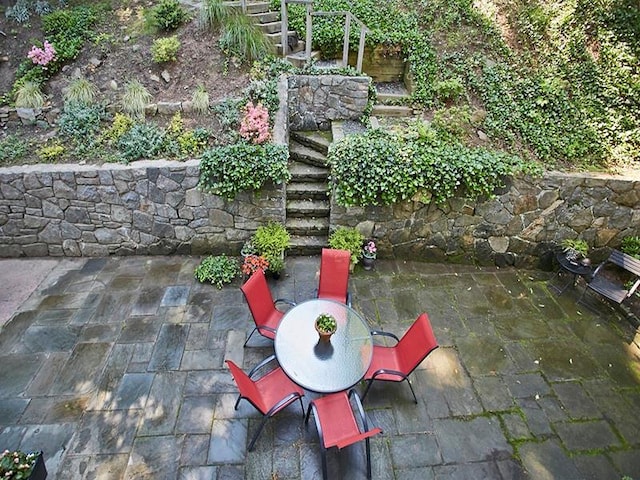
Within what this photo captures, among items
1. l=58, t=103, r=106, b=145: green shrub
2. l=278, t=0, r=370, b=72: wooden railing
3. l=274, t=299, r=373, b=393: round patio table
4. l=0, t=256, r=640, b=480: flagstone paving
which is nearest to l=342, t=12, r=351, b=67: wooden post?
l=278, t=0, r=370, b=72: wooden railing

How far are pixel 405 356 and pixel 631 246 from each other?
394 centimetres

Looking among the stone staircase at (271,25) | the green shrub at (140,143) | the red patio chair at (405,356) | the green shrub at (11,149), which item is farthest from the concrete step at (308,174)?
the green shrub at (11,149)

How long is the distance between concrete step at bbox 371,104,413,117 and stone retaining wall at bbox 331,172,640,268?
6.74 ft

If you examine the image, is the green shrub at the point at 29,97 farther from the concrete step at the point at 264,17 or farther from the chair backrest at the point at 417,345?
the chair backrest at the point at 417,345

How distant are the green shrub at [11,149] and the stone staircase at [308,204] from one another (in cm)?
345

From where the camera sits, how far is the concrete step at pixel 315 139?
584 centimetres

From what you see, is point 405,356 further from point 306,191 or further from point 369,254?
point 306,191

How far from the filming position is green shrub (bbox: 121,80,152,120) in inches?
210

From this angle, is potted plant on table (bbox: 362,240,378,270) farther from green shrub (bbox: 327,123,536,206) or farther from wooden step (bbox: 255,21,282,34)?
wooden step (bbox: 255,21,282,34)

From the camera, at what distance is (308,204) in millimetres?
5387

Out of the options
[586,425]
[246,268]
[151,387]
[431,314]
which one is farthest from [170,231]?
[586,425]

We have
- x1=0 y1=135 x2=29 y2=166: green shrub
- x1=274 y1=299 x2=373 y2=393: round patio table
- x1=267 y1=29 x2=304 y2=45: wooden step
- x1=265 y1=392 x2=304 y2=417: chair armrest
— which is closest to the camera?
x1=265 y1=392 x2=304 y2=417: chair armrest

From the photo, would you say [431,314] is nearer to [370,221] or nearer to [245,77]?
[370,221]

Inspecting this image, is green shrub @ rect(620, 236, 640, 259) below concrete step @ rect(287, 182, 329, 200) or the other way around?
below
